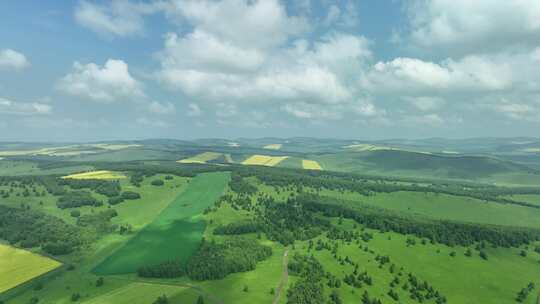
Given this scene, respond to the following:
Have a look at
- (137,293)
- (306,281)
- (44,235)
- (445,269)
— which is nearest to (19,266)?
(44,235)

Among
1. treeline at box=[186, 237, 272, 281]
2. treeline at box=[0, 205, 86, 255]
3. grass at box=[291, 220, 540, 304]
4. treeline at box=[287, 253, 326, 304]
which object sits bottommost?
grass at box=[291, 220, 540, 304]

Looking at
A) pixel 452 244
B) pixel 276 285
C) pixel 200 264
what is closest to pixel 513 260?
pixel 452 244

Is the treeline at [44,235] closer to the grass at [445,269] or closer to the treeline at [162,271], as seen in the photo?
the treeline at [162,271]

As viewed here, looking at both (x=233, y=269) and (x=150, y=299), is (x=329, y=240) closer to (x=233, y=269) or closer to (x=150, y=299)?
(x=233, y=269)

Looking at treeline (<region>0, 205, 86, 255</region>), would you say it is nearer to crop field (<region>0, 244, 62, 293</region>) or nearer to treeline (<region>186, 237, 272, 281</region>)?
crop field (<region>0, 244, 62, 293</region>)

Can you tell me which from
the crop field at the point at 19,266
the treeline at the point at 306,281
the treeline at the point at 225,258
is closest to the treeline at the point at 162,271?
the treeline at the point at 225,258

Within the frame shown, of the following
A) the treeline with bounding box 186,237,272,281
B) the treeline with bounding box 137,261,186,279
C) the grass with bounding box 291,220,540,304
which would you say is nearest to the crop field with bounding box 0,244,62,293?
the treeline with bounding box 137,261,186,279
